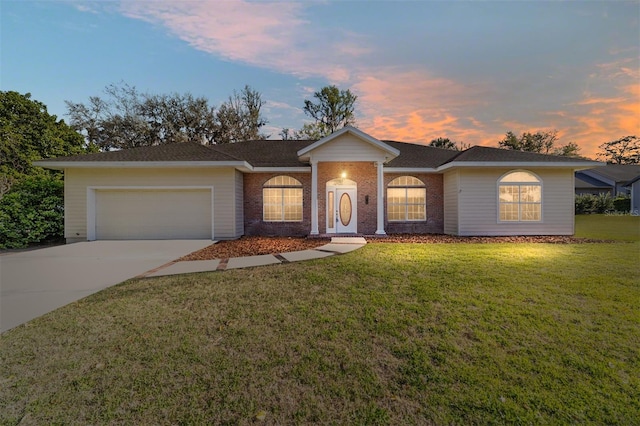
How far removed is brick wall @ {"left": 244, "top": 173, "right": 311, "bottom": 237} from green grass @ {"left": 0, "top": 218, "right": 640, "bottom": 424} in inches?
320

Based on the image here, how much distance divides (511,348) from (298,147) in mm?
14489

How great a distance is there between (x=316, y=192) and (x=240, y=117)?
71.0 feet

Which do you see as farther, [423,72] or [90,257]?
[423,72]

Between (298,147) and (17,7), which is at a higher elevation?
(17,7)

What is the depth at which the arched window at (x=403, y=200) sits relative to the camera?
46.3ft

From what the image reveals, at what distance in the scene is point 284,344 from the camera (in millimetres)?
3354

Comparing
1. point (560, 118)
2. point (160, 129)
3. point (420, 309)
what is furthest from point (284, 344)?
point (160, 129)

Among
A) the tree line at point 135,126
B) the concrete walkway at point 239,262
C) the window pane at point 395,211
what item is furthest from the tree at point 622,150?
the concrete walkway at point 239,262

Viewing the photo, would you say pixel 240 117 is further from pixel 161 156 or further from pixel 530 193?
pixel 530 193

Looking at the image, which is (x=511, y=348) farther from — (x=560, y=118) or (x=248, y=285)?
(x=560, y=118)

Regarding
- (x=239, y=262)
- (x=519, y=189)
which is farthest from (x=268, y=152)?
(x=519, y=189)

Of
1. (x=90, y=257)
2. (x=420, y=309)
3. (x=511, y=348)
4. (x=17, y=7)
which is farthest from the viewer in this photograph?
(x=17, y=7)

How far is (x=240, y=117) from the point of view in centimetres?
3048

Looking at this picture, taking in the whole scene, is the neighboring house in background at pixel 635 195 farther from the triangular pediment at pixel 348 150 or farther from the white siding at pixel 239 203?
the white siding at pixel 239 203
